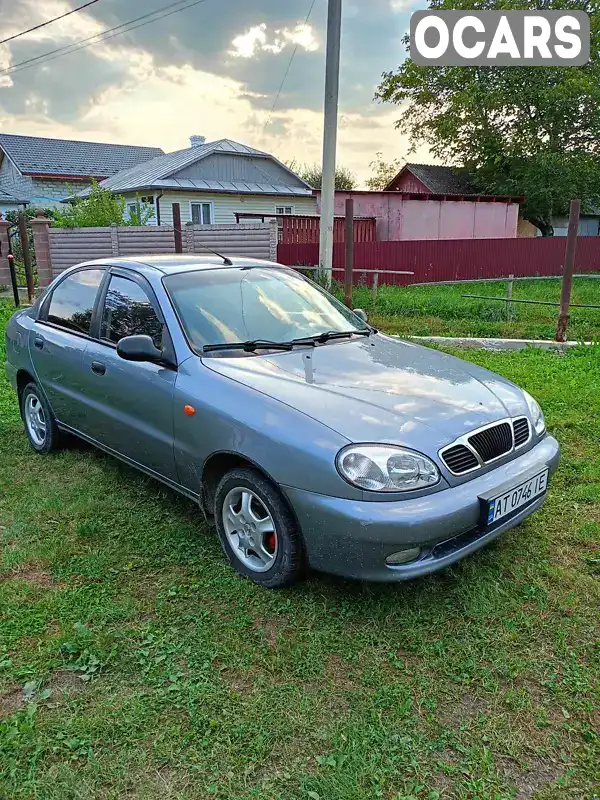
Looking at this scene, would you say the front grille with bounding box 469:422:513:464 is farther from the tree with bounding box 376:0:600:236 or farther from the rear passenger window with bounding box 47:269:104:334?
the tree with bounding box 376:0:600:236

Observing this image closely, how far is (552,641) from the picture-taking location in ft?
8.34

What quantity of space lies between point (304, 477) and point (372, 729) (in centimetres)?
96

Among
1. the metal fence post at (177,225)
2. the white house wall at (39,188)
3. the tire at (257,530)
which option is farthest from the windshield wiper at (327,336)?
the white house wall at (39,188)

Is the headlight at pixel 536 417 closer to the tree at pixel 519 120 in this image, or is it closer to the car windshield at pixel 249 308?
the car windshield at pixel 249 308

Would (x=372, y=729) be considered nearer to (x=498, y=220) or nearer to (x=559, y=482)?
(x=559, y=482)

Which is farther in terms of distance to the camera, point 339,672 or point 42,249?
point 42,249

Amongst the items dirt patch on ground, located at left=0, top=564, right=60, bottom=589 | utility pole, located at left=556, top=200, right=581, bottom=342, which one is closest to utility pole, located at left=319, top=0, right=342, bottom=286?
utility pole, located at left=556, top=200, right=581, bottom=342

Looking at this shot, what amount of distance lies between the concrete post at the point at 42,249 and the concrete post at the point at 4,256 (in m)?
0.67

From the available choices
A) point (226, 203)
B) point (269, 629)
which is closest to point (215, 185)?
point (226, 203)

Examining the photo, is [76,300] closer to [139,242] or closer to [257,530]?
[257,530]

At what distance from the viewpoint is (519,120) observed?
25938 mm

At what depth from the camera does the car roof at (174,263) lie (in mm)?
3700

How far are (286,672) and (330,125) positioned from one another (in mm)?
10416

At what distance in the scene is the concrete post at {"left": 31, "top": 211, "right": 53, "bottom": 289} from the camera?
15188mm
